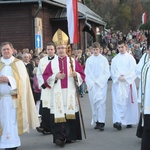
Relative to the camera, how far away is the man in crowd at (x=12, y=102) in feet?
23.9

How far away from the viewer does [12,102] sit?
7.38 meters

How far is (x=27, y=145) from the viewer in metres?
7.88

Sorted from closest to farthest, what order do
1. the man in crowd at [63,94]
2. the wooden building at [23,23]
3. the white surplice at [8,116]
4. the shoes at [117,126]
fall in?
the white surplice at [8,116] → the man in crowd at [63,94] → the shoes at [117,126] → the wooden building at [23,23]

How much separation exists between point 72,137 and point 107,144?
27.1 inches

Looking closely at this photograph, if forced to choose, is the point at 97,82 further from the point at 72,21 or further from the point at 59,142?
the point at 59,142

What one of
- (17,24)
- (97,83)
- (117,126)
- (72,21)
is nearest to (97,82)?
(97,83)

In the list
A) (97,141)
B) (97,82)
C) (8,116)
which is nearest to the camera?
(8,116)

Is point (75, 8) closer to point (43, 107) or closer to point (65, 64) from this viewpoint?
point (65, 64)

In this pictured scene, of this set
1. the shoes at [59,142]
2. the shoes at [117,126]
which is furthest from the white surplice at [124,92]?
the shoes at [59,142]

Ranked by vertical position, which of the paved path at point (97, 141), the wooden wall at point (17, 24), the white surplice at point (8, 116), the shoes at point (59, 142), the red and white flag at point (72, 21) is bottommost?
the paved path at point (97, 141)

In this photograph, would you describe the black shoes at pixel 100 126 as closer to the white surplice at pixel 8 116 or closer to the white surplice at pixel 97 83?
the white surplice at pixel 97 83

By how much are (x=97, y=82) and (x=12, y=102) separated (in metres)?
2.57

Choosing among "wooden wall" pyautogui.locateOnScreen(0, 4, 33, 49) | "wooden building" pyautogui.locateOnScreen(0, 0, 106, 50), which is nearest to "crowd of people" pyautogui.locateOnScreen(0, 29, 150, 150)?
"wooden building" pyautogui.locateOnScreen(0, 0, 106, 50)

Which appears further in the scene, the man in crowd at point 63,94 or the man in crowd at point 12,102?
the man in crowd at point 63,94
